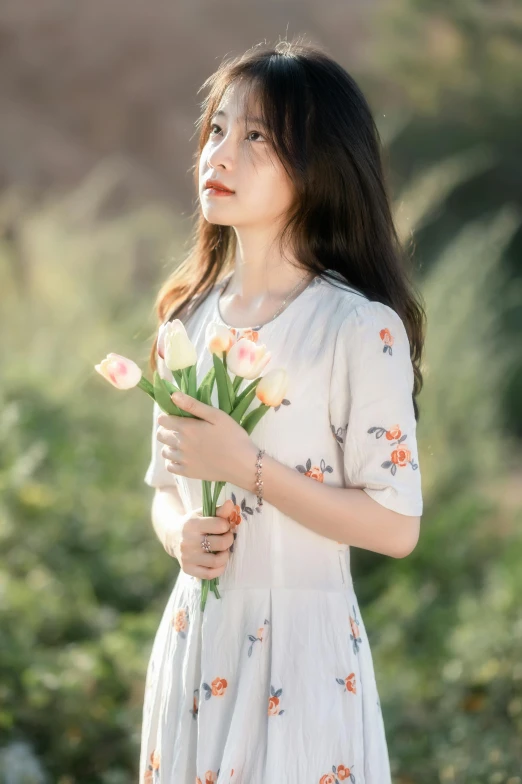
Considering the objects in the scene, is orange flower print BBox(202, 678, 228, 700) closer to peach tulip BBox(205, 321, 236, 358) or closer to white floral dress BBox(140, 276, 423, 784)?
white floral dress BBox(140, 276, 423, 784)

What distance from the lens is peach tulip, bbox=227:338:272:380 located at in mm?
1450

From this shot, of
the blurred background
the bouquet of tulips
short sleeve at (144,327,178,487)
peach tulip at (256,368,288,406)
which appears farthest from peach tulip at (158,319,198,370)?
the blurred background

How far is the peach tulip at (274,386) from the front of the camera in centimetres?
145

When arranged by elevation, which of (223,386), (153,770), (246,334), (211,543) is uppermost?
(246,334)

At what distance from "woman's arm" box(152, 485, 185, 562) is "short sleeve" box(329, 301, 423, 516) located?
0.31 metres

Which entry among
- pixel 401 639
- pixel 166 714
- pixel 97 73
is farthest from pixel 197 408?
pixel 97 73

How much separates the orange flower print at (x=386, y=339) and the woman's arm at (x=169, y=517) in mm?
419

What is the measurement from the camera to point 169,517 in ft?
5.85

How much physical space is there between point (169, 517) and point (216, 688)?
1.05 feet

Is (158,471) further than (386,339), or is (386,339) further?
(158,471)

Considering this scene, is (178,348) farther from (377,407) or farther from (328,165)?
(328,165)

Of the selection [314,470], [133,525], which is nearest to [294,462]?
[314,470]

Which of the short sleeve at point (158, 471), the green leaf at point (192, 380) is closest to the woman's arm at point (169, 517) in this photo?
the short sleeve at point (158, 471)

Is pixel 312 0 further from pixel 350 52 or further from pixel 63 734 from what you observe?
pixel 63 734
